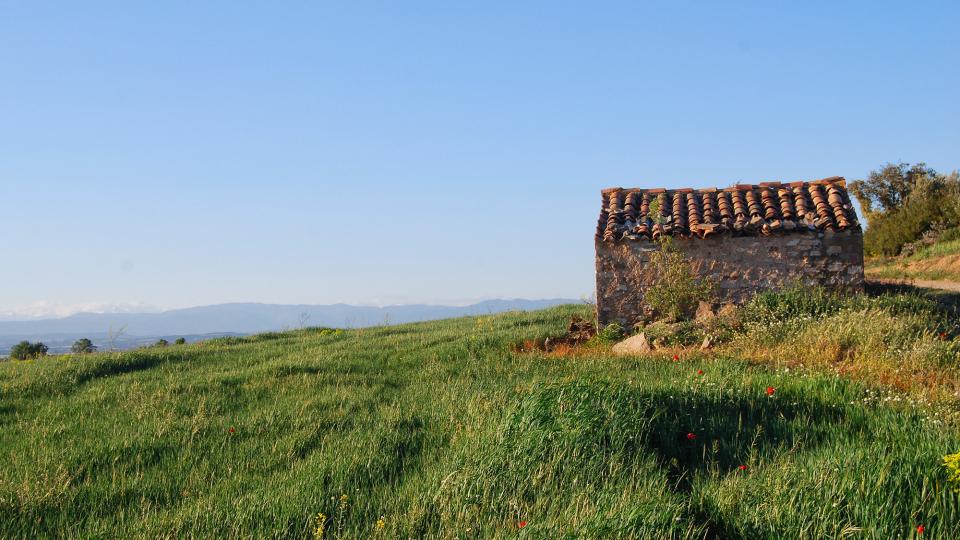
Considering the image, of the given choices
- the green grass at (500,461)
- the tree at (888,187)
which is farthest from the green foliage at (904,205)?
the green grass at (500,461)

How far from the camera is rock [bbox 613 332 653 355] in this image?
13.1 meters

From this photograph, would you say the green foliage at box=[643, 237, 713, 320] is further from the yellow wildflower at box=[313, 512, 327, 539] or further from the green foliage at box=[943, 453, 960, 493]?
the yellow wildflower at box=[313, 512, 327, 539]

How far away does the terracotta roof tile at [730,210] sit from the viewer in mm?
15508

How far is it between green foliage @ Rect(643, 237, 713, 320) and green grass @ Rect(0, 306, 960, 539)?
5548 mm

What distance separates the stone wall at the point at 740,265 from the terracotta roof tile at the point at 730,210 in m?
0.21

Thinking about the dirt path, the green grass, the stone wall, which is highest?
the stone wall

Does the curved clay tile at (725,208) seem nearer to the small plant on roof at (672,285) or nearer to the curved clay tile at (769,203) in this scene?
the curved clay tile at (769,203)

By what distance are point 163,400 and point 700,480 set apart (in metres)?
7.59

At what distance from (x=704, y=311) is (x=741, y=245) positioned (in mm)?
1823

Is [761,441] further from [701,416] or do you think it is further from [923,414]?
[923,414]

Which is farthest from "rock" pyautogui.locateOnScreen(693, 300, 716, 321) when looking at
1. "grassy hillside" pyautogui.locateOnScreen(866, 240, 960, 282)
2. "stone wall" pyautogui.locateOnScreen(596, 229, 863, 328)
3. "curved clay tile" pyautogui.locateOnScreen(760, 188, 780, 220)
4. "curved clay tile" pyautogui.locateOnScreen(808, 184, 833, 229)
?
"grassy hillside" pyautogui.locateOnScreen(866, 240, 960, 282)

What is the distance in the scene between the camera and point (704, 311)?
15.0 m

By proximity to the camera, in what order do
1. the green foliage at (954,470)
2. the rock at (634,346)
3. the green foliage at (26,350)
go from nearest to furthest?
the green foliage at (954,470)
the rock at (634,346)
the green foliage at (26,350)

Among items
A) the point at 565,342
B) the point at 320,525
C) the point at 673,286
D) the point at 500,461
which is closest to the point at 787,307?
the point at 673,286
